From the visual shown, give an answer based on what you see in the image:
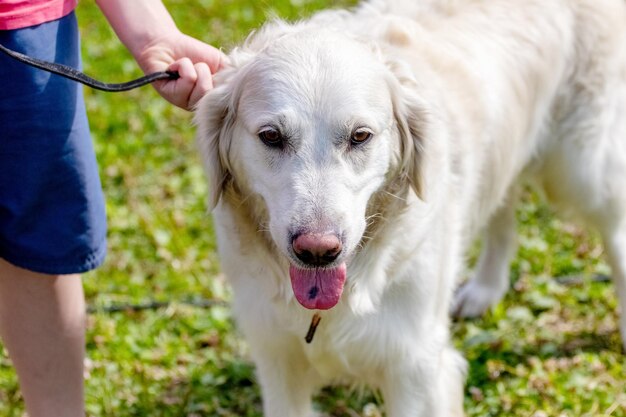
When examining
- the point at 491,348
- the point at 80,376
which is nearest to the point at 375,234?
the point at 80,376

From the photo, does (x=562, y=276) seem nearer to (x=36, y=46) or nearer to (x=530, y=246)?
(x=530, y=246)

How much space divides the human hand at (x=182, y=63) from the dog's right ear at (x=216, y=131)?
0.21 feet

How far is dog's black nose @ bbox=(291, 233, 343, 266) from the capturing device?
2.52 metres

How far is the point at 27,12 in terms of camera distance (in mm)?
2621

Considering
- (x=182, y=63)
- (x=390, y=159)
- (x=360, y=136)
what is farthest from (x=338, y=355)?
(x=182, y=63)

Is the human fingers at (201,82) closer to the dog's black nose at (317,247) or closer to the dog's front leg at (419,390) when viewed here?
the dog's black nose at (317,247)

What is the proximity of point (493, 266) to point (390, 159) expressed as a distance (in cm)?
199

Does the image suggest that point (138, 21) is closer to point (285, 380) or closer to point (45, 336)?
point (45, 336)

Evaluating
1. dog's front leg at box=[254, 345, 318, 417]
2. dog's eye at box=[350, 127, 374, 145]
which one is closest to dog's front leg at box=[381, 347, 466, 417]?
dog's front leg at box=[254, 345, 318, 417]

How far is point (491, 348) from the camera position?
429 centimetres

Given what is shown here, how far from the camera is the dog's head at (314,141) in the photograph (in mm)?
2580

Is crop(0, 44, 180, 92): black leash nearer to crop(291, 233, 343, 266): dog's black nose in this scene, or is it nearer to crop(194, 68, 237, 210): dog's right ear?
crop(194, 68, 237, 210): dog's right ear

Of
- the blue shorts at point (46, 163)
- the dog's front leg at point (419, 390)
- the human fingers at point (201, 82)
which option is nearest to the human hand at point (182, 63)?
the human fingers at point (201, 82)

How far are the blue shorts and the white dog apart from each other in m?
0.40
